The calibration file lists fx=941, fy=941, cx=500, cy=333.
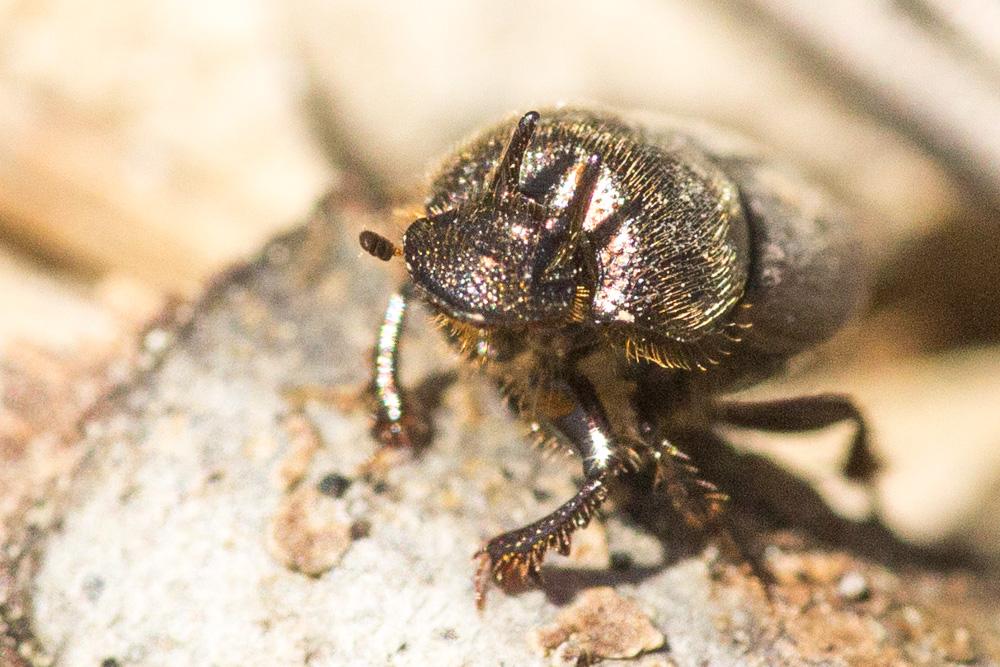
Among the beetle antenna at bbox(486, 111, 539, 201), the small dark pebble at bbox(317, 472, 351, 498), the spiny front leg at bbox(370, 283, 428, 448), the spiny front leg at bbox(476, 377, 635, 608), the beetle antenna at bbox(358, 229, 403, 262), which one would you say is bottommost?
A: the spiny front leg at bbox(476, 377, 635, 608)

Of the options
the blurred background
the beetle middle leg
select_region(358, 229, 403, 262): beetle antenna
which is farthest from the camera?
the blurred background

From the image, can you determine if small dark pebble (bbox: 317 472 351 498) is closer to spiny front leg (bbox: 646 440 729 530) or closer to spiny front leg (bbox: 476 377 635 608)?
spiny front leg (bbox: 476 377 635 608)

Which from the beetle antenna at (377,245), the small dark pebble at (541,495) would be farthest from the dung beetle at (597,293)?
the small dark pebble at (541,495)

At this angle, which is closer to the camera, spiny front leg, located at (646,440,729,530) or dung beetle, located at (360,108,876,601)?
dung beetle, located at (360,108,876,601)

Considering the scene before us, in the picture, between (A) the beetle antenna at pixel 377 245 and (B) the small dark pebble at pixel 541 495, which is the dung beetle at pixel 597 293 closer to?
(A) the beetle antenna at pixel 377 245

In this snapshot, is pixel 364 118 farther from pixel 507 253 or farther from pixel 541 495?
pixel 541 495

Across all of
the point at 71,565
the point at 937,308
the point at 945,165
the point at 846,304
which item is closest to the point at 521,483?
the point at 71,565

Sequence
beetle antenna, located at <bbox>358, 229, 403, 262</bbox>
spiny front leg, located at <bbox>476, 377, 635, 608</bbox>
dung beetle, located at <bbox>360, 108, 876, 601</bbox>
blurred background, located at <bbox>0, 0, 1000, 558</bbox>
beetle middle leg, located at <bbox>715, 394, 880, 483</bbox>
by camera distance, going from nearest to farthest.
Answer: spiny front leg, located at <bbox>476, 377, 635, 608</bbox> → dung beetle, located at <bbox>360, 108, 876, 601</bbox> → beetle antenna, located at <bbox>358, 229, 403, 262</bbox> → beetle middle leg, located at <bbox>715, 394, 880, 483</bbox> → blurred background, located at <bbox>0, 0, 1000, 558</bbox>

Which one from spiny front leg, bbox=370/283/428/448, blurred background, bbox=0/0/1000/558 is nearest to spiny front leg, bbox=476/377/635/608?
spiny front leg, bbox=370/283/428/448

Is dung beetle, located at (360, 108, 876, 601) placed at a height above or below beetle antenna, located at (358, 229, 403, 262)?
below
